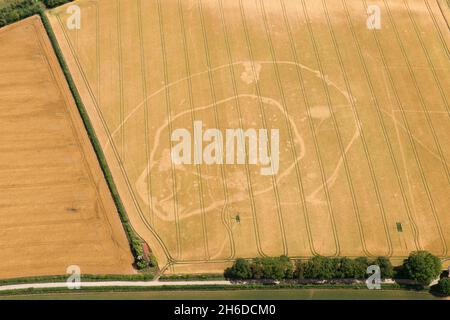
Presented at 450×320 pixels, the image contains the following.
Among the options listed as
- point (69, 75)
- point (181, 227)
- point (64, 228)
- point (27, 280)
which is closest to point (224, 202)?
point (181, 227)

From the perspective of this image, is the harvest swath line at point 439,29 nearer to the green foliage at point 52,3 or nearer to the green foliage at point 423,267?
the green foliage at point 423,267

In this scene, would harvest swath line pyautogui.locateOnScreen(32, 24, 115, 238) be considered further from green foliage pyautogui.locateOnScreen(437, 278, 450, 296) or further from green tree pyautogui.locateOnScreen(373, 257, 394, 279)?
green foliage pyautogui.locateOnScreen(437, 278, 450, 296)

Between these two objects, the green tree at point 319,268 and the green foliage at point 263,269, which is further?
the green tree at point 319,268

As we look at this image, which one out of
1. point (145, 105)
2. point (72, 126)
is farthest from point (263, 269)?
point (72, 126)

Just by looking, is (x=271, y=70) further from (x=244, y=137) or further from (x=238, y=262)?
(x=238, y=262)

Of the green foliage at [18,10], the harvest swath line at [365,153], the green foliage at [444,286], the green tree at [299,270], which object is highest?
the green foliage at [18,10]

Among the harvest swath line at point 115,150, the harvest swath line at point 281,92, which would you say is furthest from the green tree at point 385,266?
the harvest swath line at point 115,150
